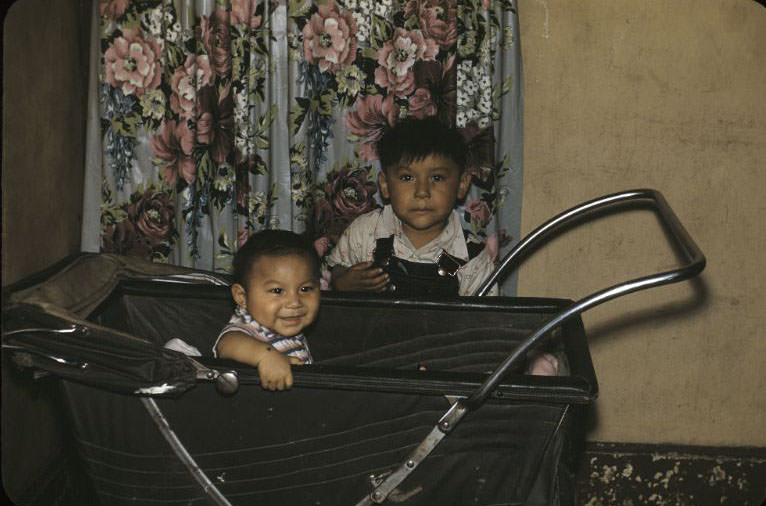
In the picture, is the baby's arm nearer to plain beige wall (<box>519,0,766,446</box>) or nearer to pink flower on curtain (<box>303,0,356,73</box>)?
pink flower on curtain (<box>303,0,356,73</box>)

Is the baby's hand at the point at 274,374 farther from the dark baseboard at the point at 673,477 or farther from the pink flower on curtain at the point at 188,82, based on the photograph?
the dark baseboard at the point at 673,477

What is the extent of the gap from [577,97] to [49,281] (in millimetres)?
1586

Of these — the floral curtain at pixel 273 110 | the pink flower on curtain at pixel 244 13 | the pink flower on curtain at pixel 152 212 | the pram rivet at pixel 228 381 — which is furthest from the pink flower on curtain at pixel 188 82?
the pram rivet at pixel 228 381

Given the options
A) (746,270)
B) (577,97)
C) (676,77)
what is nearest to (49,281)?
(577,97)

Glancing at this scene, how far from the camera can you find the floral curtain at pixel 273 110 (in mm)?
2305

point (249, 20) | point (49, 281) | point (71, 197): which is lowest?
point (49, 281)

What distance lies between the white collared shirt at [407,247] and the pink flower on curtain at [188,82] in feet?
1.92

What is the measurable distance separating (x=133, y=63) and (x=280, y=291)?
2.96 ft

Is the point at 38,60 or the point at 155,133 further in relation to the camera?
the point at 155,133

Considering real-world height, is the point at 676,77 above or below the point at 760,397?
above

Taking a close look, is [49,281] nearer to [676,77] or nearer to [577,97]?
[577,97]

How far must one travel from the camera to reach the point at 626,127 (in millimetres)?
2490

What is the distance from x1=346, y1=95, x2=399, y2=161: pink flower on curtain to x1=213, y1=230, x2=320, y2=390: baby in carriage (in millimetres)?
539

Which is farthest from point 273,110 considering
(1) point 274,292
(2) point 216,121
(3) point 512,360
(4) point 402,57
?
(3) point 512,360
